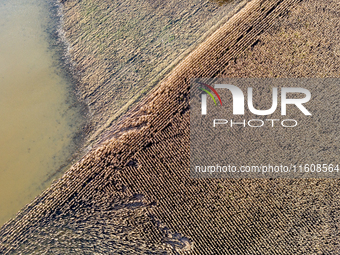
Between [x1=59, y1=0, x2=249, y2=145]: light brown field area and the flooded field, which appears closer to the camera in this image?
the flooded field

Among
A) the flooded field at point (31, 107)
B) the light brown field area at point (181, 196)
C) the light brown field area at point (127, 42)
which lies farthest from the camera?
the light brown field area at point (127, 42)

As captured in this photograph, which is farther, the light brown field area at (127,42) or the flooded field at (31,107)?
the light brown field area at (127,42)

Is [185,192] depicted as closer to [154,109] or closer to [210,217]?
[210,217]

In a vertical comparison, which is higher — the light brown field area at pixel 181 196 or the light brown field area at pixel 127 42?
the light brown field area at pixel 127 42

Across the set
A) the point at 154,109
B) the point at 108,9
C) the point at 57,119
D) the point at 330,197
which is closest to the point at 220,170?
the point at 154,109

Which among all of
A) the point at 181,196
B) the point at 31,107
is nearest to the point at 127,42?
the point at 31,107

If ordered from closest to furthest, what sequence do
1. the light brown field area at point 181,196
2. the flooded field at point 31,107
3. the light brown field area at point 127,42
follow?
the light brown field area at point 181,196 → the flooded field at point 31,107 → the light brown field area at point 127,42

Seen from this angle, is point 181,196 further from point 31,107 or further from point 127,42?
point 31,107
